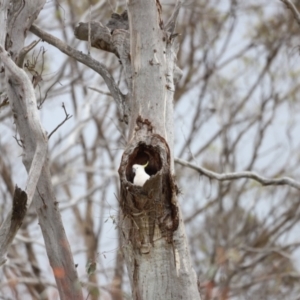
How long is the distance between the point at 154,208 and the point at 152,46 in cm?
96

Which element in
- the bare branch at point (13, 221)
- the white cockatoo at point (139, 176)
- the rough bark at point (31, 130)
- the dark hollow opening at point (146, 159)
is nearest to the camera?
the bare branch at point (13, 221)

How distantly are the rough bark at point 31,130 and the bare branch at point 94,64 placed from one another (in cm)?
17

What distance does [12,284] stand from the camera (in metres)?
5.18

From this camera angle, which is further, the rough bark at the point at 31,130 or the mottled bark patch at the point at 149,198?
the rough bark at the point at 31,130

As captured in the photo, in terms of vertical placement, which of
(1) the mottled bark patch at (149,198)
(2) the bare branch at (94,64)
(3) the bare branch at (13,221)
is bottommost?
(3) the bare branch at (13,221)

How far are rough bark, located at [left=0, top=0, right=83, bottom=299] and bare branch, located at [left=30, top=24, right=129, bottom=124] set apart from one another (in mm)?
171

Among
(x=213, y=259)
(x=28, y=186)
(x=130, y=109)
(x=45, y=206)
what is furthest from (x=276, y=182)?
(x=213, y=259)

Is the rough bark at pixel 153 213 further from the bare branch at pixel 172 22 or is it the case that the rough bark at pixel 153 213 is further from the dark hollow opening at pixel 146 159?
the bare branch at pixel 172 22

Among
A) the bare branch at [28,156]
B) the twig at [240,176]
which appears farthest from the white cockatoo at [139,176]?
the twig at [240,176]

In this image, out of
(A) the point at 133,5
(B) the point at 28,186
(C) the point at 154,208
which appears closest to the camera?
(B) the point at 28,186

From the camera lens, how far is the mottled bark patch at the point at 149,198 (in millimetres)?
3143

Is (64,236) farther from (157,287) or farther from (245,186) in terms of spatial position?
(245,186)

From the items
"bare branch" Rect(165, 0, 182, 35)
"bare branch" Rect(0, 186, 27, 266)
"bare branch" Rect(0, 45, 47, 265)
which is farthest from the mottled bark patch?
"bare branch" Rect(165, 0, 182, 35)

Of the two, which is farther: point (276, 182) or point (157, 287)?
point (276, 182)
